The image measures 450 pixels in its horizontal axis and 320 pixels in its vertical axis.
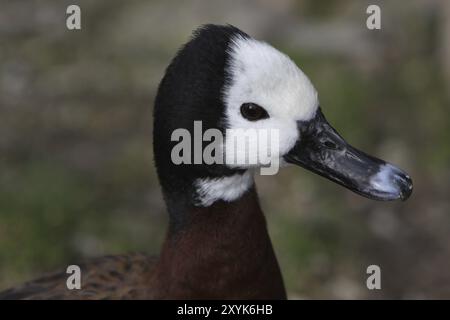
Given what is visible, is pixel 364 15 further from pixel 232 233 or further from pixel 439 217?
pixel 232 233

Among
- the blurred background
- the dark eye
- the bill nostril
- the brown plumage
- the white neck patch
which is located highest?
the blurred background

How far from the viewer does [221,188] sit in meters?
3.03

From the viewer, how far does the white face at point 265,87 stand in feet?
9.19

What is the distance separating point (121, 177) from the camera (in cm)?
568

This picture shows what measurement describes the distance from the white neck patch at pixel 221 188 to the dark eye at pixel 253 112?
0.27 meters

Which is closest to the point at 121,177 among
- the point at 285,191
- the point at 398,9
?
the point at 285,191

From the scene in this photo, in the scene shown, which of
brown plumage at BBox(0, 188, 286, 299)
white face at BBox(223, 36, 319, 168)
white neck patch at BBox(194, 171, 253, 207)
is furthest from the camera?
brown plumage at BBox(0, 188, 286, 299)

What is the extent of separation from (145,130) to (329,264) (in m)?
1.84

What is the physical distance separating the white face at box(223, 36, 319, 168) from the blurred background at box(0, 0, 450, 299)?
6.84 ft

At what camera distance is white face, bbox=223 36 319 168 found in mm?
2801

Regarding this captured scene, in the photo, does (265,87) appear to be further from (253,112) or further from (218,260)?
(218,260)

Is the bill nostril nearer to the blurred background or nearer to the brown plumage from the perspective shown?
the brown plumage

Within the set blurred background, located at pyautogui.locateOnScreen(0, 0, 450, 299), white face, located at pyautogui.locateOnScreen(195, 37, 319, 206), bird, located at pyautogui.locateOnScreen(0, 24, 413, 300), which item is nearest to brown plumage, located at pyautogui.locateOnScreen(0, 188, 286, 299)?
bird, located at pyautogui.locateOnScreen(0, 24, 413, 300)

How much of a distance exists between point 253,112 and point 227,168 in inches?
9.6
